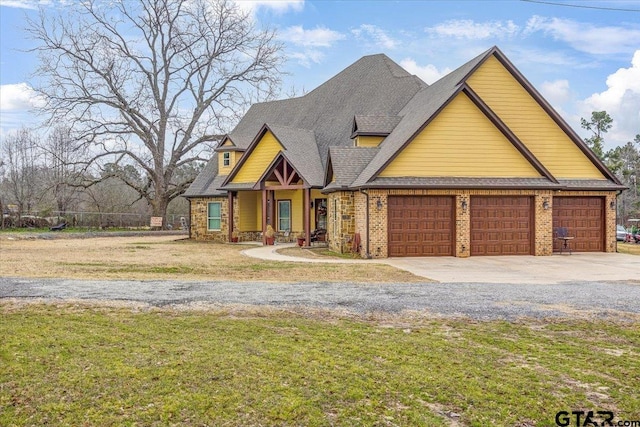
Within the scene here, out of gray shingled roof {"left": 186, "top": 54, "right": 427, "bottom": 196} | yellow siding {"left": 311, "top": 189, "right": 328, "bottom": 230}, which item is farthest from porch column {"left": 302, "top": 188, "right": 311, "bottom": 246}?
yellow siding {"left": 311, "top": 189, "right": 328, "bottom": 230}

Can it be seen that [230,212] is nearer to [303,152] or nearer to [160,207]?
[303,152]

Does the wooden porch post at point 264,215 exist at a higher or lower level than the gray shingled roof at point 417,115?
lower

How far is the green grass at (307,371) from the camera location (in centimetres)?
409

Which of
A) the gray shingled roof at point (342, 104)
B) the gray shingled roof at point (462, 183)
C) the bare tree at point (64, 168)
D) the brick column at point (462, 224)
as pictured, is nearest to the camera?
the gray shingled roof at point (462, 183)

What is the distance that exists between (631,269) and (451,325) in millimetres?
9941

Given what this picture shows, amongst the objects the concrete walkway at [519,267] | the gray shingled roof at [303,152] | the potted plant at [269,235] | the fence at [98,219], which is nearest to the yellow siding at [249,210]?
the potted plant at [269,235]

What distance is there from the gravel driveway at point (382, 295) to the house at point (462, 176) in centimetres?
684

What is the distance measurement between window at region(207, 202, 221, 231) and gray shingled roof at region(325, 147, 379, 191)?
9.20 m

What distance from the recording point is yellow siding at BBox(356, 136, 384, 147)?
22312 millimetres

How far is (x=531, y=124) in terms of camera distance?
20.0 meters

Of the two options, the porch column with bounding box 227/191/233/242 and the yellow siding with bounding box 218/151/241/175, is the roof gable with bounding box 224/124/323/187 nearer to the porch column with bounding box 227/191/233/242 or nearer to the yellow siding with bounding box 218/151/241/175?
the porch column with bounding box 227/191/233/242

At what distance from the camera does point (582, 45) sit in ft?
70.8

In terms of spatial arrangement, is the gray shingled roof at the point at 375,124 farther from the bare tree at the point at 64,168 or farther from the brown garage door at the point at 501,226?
the bare tree at the point at 64,168

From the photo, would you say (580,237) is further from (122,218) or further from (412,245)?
(122,218)
